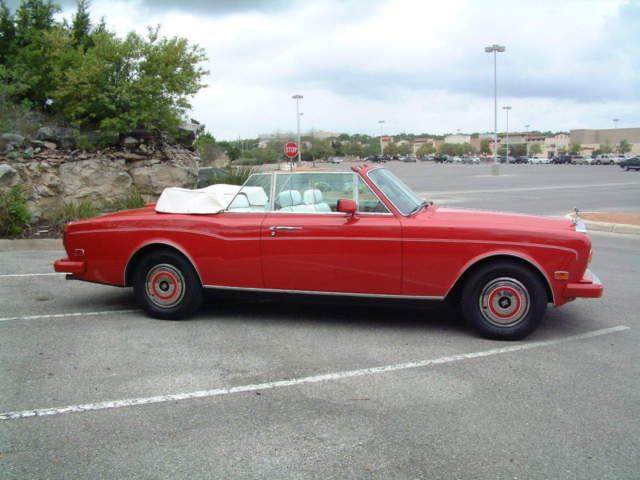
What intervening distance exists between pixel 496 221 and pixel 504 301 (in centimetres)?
75

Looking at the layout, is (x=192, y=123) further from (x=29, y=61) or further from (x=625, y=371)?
(x=625, y=371)

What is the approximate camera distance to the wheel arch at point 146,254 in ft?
19.6

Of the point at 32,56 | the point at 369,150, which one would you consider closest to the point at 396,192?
the point at 32,56

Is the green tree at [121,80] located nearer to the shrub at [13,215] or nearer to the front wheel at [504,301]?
the shrub at [13,215]

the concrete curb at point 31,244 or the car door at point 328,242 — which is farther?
the concrete curb at point 31,244

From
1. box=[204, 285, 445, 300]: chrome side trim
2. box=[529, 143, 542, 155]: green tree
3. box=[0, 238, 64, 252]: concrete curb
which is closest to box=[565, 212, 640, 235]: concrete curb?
box=[204, 285, 445, 300]: chrome side trim

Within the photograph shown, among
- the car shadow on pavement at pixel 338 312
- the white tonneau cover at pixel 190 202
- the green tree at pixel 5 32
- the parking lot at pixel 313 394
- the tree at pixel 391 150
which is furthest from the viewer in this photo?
the tree at pixel 391 150

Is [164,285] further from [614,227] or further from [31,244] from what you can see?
[614,227]

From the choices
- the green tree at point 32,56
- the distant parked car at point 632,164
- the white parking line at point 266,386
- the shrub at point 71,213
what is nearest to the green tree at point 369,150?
the distant parked car at point 632,164

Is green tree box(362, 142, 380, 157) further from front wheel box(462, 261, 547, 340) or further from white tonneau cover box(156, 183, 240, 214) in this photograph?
front wheel box(462, 261, 547, 340)

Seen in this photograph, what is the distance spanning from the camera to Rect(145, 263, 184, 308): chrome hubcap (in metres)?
6.06

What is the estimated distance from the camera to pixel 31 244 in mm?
10938

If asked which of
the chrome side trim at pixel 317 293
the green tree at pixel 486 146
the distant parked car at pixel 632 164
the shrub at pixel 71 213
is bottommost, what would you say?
the chrome side trim at pixel 317 293

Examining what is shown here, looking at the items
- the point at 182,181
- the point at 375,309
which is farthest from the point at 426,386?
the point at 182,181
